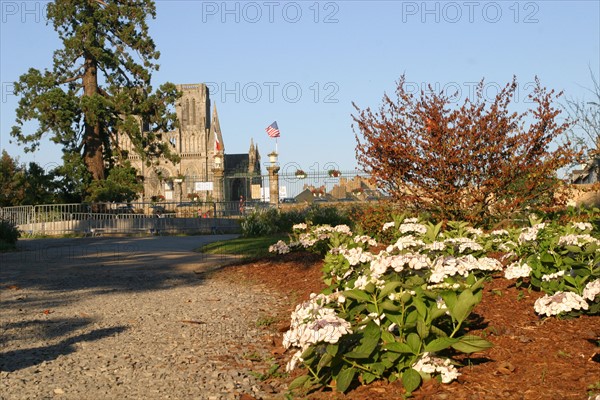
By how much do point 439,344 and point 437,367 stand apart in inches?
5.9

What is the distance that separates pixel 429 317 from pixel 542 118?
7223 mm

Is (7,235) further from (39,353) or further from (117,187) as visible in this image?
(117,187)

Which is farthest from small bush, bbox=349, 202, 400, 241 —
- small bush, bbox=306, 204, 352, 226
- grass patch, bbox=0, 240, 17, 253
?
grass patch, bbox=0, 240, 17, 253

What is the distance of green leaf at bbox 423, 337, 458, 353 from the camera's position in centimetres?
434

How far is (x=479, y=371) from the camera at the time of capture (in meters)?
4.46

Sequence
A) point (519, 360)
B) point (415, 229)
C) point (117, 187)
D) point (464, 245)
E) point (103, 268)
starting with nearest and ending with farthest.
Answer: point (519, 360) → point (464, 245) → point (415, 229) → point (103, 268) → point (117, 187)

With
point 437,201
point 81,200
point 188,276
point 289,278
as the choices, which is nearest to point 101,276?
point 188,276

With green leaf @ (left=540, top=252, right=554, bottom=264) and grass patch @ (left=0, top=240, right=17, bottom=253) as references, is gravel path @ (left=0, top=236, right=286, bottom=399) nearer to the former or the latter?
green leaf @ (left=540, top=252, right=554, bottom=264)

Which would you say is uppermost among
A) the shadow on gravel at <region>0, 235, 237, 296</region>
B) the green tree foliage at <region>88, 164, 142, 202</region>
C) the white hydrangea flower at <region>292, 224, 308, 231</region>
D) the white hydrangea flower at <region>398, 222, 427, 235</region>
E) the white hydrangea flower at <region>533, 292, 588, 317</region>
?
the green tree foliage at <region>88, 164, 142, 202</region>

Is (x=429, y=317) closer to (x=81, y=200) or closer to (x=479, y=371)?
(x=479, y=371)

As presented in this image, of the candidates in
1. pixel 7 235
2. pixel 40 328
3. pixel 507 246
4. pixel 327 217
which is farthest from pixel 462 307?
pixel 327 217

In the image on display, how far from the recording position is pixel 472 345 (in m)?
4.32

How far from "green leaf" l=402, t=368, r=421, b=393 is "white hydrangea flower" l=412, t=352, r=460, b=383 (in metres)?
0.06

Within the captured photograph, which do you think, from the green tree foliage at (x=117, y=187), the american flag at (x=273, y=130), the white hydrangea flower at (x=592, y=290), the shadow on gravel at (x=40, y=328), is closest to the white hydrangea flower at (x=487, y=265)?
the white hydrangea flower at (x=592, y=290)
